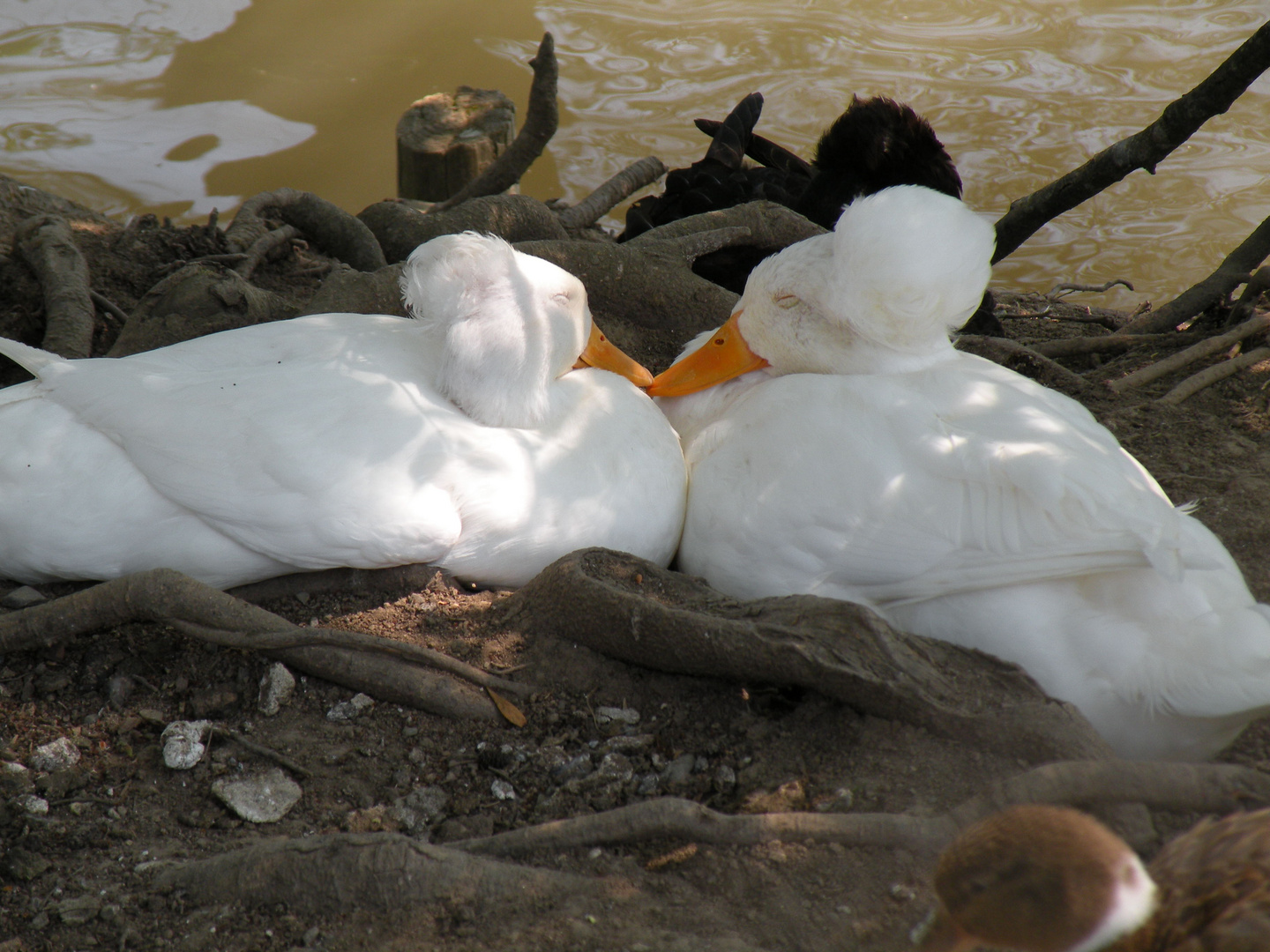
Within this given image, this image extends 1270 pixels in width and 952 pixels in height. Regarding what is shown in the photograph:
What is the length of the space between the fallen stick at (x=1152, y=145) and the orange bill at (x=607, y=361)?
69.3 inches

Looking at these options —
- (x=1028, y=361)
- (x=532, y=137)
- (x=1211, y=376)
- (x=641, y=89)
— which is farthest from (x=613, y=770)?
(x=641, y=89)

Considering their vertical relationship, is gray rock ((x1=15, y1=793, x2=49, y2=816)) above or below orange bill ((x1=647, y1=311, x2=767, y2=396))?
below

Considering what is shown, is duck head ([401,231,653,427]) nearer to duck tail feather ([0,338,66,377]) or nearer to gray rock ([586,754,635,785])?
duck tail feather ([0,338,66,377])

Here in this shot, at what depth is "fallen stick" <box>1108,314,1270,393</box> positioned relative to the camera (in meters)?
4.09

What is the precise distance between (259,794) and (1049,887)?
5.28 ft

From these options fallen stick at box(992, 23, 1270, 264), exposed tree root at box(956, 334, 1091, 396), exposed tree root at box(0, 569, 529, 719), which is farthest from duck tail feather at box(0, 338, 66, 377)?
fallen stick at box(992, 23, 1270, 264)

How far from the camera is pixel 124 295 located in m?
4.31

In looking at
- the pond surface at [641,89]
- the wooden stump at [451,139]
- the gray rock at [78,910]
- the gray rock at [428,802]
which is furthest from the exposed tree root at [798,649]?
the pond surface at [641,89]

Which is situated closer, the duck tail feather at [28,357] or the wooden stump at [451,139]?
the duck tail feather at [28,357]

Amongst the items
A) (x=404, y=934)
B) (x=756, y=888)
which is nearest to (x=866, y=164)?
(x=756, y=888)

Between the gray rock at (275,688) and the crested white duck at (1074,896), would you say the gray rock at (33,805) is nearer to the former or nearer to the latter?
the gray rock at (275,688)

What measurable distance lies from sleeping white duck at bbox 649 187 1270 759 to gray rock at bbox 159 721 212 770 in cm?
146

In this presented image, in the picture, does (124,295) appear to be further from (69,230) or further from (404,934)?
(404,934)

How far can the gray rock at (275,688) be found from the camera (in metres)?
2.38
